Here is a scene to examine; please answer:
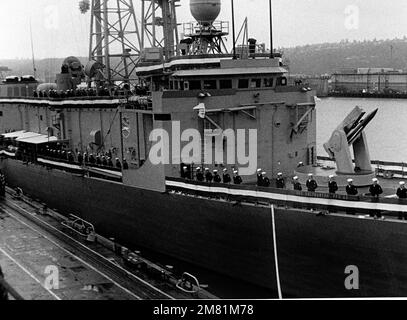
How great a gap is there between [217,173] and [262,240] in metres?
2.72

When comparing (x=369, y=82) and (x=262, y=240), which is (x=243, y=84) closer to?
(x=262, y=240)

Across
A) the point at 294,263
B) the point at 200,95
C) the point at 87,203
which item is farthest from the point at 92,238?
the point at 294,263

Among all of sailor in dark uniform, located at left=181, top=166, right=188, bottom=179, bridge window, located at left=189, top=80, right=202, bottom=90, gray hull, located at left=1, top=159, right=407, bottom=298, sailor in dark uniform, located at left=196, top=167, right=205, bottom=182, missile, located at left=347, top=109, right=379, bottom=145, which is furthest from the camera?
bridge window, located at left=189, top=80, right=202, bottom=90

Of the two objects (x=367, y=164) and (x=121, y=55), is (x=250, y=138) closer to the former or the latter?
(x=367, y=164)

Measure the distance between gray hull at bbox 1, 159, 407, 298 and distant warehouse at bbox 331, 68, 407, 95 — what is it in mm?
65273

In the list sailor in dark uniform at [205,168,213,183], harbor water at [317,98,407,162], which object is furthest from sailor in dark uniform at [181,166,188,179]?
harbor water at [317,98,407,162]

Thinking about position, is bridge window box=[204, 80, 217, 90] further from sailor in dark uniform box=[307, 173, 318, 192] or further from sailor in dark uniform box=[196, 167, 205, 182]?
sailor in dark uniform box=[307, 173, 318, 192]

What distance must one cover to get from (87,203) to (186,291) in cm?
901

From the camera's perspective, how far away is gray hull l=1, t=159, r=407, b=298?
38.8 feet

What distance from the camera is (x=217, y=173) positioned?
15789 millimetres

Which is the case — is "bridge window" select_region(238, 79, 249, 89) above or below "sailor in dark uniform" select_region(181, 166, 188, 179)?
above

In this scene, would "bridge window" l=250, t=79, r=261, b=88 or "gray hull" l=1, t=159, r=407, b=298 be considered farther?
"bridge window" l=250, t=79, r=261, b=88

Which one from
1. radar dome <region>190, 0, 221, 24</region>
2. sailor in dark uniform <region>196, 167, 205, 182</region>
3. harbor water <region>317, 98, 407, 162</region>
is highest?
radar dome <region>190, 0, 221, 24</region>

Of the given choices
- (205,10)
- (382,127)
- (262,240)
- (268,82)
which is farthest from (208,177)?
(382,127)
